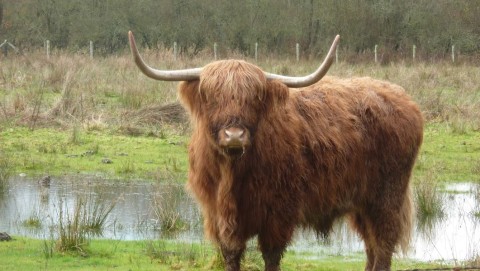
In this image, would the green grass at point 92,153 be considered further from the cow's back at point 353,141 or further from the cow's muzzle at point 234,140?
the cow's muzzle at point 234,140

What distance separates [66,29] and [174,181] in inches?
1013

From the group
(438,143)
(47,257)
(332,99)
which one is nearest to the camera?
(332,99)

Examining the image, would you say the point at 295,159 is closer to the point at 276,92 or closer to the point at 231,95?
the point at 276,92

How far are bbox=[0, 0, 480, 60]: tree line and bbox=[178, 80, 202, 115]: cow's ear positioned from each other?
92.0ft

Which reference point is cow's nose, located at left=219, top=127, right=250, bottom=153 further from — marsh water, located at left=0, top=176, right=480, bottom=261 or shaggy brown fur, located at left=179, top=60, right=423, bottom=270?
marsh water, located at left=0, top=176, right=480, bottom=261

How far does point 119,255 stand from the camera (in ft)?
24.6

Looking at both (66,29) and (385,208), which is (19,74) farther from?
(66,29)

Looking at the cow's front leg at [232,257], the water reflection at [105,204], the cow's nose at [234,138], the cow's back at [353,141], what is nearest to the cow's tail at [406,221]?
the cow's back at [353,141]

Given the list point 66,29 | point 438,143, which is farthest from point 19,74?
point 66,29

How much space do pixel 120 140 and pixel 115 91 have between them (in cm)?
426

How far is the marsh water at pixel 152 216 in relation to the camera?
848 cm

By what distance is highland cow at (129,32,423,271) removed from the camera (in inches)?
228

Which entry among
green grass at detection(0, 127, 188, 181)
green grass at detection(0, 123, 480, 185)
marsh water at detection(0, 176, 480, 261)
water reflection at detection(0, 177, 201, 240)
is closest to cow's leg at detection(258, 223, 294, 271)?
marsh water at detection(0, 176, 480, 261)

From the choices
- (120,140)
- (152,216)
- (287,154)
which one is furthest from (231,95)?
(120,140)
